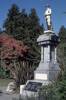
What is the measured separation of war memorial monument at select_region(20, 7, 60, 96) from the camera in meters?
17.5

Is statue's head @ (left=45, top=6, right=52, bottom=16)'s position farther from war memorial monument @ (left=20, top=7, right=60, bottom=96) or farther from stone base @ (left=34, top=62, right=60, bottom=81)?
stone base @ (left=34, top=62, right=60, bottom=81)

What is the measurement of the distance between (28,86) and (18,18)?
21282mm

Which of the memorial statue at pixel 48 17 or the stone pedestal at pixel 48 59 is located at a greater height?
the memorial statue at pixel 48 17

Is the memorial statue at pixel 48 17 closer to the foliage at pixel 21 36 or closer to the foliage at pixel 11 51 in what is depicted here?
the foliage at pixel 21 36

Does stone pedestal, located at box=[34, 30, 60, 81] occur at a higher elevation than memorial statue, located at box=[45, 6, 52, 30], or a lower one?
lower

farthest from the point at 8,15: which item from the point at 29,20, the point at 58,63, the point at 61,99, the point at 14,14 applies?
the point at 61,99

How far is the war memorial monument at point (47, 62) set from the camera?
1751cm

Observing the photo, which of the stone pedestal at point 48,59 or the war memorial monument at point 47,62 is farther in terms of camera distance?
the stone pedestal at point 48,59

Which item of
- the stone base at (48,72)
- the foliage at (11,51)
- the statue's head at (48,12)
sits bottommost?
the stone base at (48,72)

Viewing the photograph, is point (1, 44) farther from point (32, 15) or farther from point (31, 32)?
point (32, 15)

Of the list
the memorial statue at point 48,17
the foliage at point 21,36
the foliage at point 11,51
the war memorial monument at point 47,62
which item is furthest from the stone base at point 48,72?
the foliage at point 11,51

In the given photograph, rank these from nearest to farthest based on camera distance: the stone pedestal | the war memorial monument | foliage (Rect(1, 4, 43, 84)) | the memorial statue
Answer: the war memorial monument → the stone pedestal → the memorial statue → foliage (Rect(1, 4, 43, 84))

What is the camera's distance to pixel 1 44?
35562 mm

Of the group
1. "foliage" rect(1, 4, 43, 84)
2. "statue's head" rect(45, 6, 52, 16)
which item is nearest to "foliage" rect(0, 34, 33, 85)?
"foliage" rect(1, 4, 43, 84)
